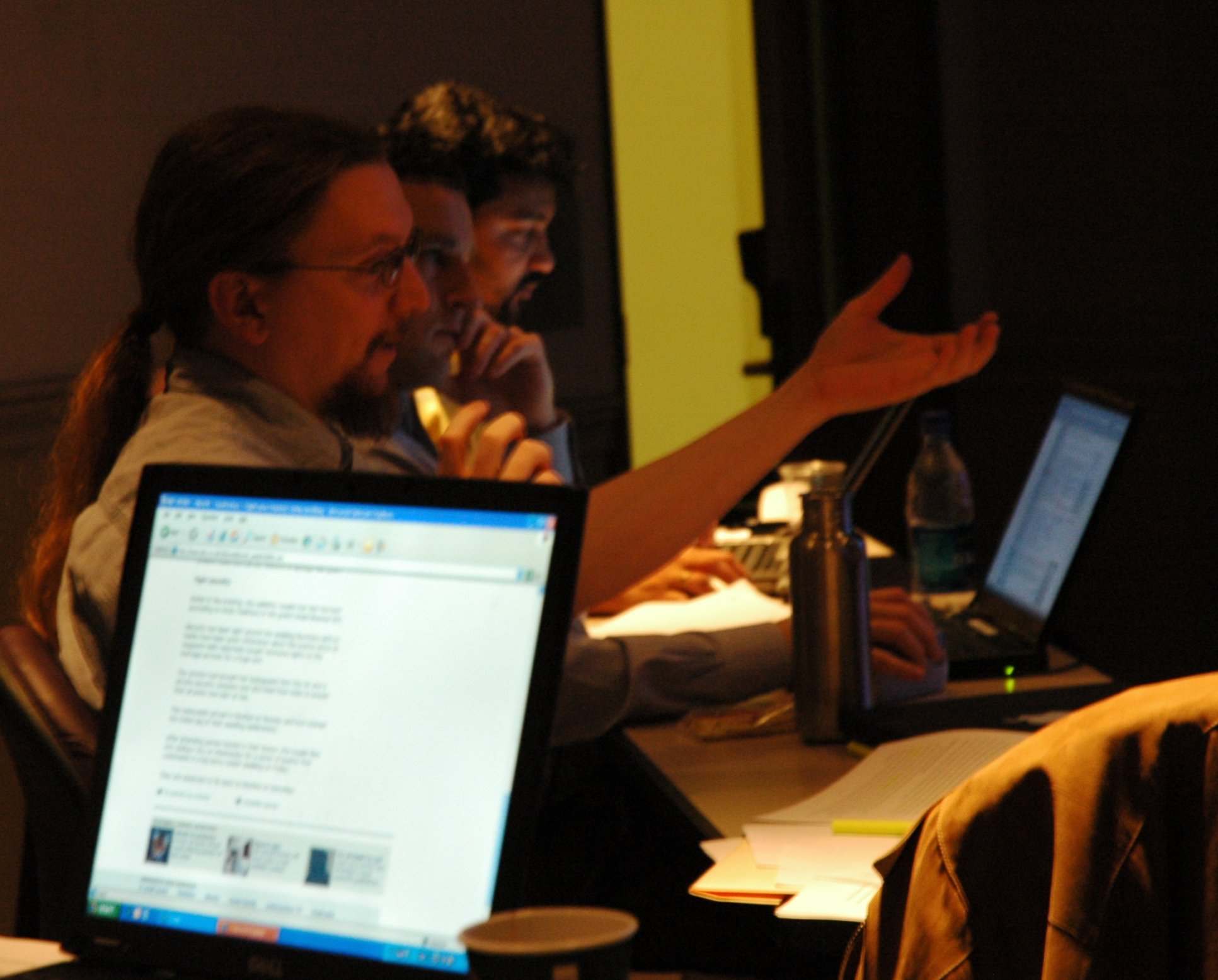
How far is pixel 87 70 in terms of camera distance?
253 centimetres

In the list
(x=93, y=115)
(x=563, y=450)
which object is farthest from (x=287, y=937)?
(x=93, y=115)

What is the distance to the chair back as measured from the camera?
3.45 ft

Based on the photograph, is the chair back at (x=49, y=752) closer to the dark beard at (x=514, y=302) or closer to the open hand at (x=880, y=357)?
the open hand at (x=880, y=357)

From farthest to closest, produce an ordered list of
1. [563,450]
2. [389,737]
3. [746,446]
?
[563,450]
[746,446]
[389,737]

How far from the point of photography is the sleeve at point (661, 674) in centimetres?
157

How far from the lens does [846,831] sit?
3.87 feet

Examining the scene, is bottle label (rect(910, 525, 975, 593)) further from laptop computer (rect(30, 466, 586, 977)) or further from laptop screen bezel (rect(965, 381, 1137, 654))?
laptop computer (rect(30, 466, 586, 977))

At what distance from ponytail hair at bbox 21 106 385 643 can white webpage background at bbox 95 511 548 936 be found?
1.92ft

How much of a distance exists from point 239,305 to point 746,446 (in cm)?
59

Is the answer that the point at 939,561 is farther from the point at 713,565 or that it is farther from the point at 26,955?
the point at 26,955

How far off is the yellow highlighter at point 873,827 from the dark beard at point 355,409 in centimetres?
68

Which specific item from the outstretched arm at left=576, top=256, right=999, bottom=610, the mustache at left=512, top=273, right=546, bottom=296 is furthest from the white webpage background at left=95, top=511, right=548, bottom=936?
the mustache at left=512, top=273, right=546, bottom=296

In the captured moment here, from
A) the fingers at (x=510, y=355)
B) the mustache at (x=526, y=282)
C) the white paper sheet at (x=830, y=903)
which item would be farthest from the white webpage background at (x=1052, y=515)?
the mustache at (x=526, y=282)

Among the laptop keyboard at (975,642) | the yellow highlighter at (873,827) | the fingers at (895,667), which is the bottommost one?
the yellow highlighter at (873,827)
